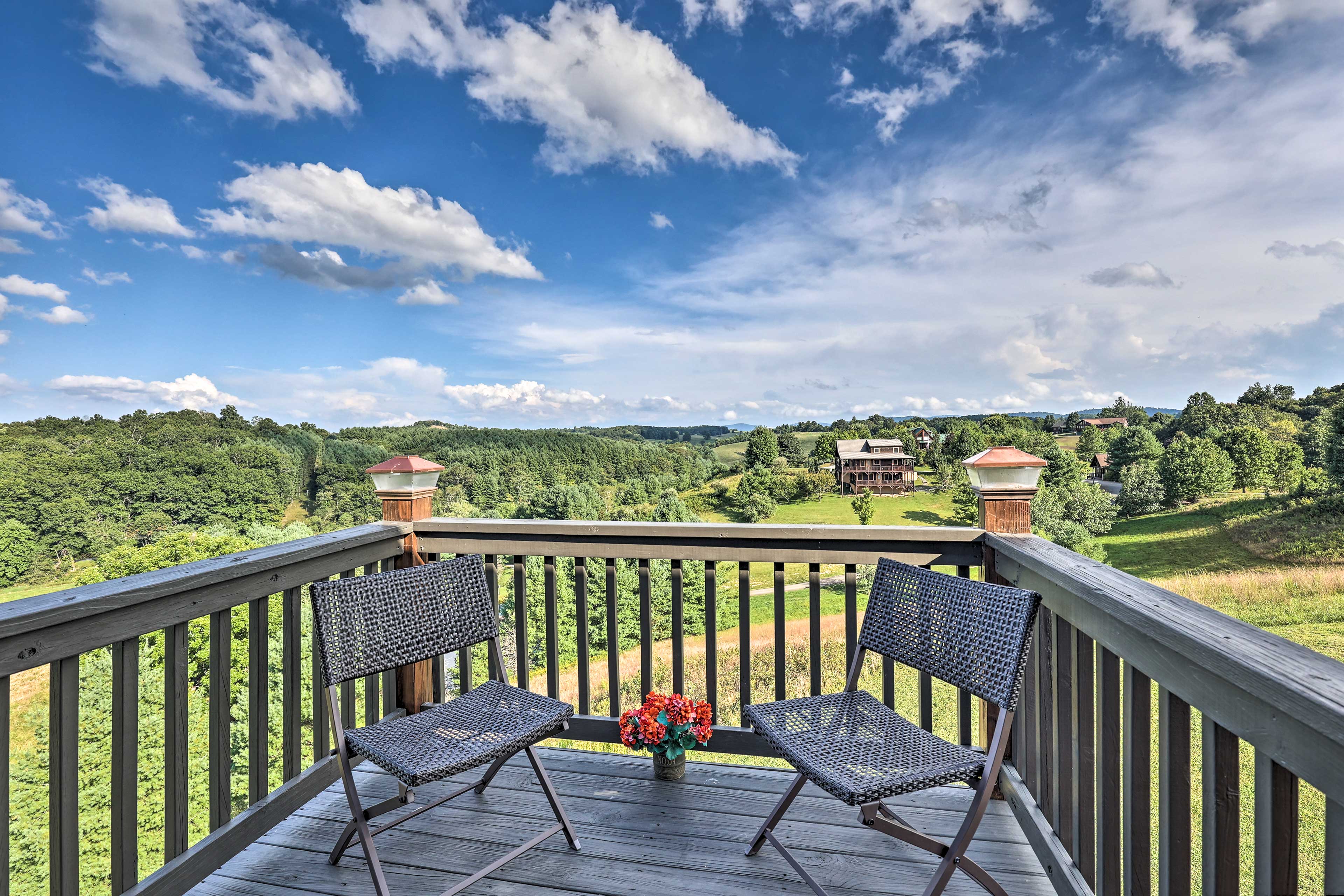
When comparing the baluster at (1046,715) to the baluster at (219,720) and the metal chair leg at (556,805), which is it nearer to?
the metal chair leg at (556,805)

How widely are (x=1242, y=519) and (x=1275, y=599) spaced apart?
4.38 m

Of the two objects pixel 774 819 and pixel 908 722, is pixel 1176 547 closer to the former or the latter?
pixel 908 722

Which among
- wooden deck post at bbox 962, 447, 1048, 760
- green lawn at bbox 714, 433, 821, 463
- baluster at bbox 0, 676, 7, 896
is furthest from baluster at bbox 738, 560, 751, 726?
Result: green lawn at bbox 714, 433, 821, 463

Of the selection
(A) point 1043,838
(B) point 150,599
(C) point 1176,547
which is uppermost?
(B) point 150,599

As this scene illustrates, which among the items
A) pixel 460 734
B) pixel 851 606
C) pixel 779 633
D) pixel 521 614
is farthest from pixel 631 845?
pixel 851 606

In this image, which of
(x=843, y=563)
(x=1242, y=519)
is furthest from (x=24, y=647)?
(x=1242, y=519)

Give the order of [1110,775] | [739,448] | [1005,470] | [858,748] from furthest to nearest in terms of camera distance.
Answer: [739,448] → [1005,470] → [858,748] → [1110,775]

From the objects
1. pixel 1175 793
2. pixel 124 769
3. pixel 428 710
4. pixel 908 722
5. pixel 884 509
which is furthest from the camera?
pixel 884 509

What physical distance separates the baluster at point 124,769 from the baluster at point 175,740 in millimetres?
85

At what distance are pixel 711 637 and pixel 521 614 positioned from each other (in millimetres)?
822

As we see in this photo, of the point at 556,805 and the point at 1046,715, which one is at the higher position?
the point at 1046,715

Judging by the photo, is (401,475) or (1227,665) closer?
(1227,665)

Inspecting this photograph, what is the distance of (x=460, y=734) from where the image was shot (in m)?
1.75

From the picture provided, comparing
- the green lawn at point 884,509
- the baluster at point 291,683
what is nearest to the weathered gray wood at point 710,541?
the baluster at point 291,683
